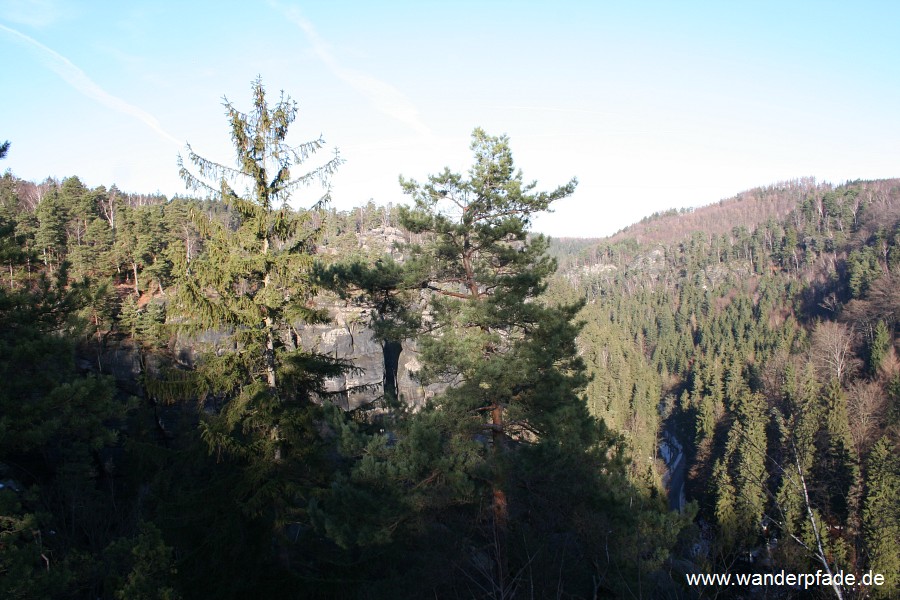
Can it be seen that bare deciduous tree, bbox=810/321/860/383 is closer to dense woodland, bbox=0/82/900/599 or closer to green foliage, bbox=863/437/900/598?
green foliage, bbox=863/437/900/598

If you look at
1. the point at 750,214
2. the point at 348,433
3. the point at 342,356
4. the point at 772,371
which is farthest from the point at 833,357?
the point at 750,214

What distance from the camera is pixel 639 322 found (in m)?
94.9

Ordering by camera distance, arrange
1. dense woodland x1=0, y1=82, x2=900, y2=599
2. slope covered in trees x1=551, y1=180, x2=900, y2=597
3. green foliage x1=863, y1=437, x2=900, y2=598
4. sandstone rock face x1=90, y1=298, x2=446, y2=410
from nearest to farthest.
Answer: dense woodland x1=0, y1=82, x2=900, y2=599 → slope covered in trees x1=551, y1=180, x2=900, y2=597 → green foliage x1=863, y1=437, x2=900, y2=598 → sandstone rock face x1=90, y1=298, x2=446, y2=410

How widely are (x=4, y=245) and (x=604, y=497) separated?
10792 mm

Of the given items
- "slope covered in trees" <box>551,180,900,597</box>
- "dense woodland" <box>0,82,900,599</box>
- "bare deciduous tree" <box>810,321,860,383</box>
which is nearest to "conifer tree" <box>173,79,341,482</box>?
"dense woodland" <box>0,82,900,599</box>

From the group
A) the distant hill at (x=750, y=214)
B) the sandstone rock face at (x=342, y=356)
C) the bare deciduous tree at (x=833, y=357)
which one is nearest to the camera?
the sandstone rock face at (x=342, y=356)

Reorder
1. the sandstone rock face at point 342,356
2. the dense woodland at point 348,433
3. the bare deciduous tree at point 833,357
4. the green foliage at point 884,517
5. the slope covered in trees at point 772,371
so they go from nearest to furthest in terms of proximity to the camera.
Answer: the dense woodland at point 348,433
the slope covered in trees at point 772,371
the green foliage at point 884,517
the sandstone rock face at point 342,356
the bare deciduous tree at point 833,357

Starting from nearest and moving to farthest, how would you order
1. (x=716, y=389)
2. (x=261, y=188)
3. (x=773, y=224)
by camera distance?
(x=261, y=188)
(x=716, y=389)
(x=773, y=224)

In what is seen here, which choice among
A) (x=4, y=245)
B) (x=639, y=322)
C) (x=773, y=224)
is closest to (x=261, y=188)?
(x=4, y=245)

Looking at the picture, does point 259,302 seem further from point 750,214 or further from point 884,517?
point 750,214

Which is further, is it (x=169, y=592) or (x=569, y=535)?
(x=569, y=535)

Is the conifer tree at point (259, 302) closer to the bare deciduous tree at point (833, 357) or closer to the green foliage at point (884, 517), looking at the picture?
the green foliage at point (884, 517)

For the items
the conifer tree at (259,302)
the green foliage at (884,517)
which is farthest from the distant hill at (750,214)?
the conifer tree at (259,302)

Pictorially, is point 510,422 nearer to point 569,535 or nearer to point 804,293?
point 569,535
